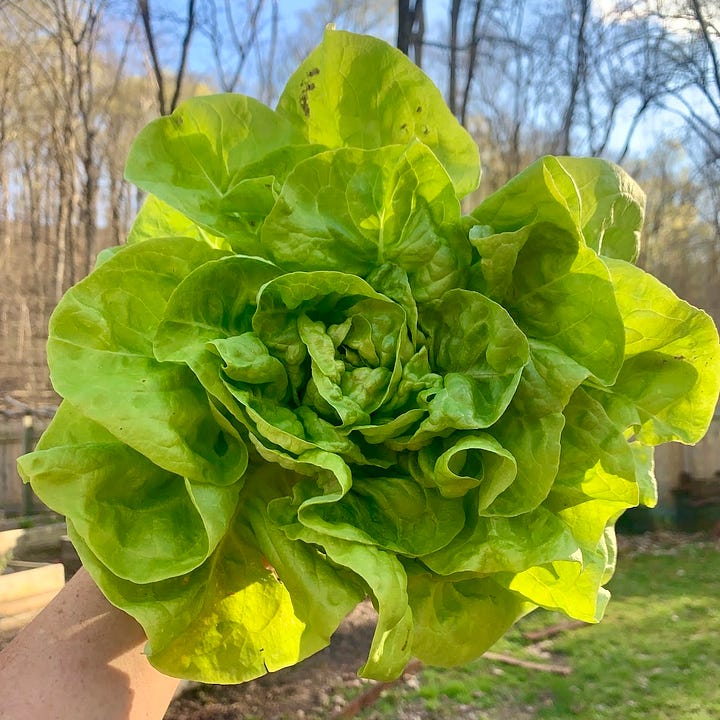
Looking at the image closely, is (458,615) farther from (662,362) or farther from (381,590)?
(662,362)

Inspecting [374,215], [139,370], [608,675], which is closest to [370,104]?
[374,215]

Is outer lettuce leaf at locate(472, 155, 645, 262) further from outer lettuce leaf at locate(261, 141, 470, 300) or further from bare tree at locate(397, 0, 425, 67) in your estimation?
bare tree at locate(397, 0, 425, 67)

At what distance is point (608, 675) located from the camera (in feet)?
12.8

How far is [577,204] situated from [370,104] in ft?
0.89

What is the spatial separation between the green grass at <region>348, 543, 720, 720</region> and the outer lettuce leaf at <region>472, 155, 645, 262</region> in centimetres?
333

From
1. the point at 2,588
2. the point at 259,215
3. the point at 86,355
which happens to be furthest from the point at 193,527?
the point at 2,588

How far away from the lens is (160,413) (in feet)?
2.12

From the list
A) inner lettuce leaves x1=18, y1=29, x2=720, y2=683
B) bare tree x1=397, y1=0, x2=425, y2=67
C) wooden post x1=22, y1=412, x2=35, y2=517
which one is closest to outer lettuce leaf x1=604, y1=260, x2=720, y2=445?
inner lettuce leaves x1=18, y1=29, x2=720, y2=683

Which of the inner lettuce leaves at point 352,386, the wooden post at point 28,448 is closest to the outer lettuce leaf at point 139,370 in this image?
the inner lettuce leaves at point 352,386

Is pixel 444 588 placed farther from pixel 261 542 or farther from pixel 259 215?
pixel 259 215

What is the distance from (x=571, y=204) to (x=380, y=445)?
309 mm

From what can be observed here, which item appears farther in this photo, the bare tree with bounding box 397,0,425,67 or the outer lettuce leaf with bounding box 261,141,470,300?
the bare tree with bounding box 397,0,425,67

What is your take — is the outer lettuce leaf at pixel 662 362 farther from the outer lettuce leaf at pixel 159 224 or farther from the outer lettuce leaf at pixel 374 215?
the outer lettuce leaf at pixel 159 224

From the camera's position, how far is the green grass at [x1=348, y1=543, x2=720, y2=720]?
3.54 m
